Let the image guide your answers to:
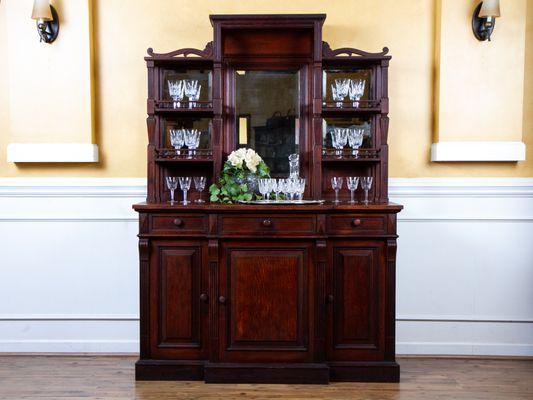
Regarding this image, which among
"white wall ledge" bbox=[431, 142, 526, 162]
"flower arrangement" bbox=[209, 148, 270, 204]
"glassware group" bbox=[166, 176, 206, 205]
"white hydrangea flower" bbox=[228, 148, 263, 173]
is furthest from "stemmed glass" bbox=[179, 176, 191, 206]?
"white wall ledge" bbox=[431, 142, 526, 162]

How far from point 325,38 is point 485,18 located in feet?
3.48

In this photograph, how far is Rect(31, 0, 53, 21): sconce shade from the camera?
132 inches

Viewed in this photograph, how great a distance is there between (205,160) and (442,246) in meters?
1.76

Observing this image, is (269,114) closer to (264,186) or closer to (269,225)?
(264,186)

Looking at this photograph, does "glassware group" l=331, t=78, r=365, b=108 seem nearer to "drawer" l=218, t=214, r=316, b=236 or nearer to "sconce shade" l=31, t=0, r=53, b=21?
"drawer" l=218, t=214, r=316, b=236

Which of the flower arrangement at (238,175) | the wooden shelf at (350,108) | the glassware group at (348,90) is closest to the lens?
the flower arrangement at (238,175)

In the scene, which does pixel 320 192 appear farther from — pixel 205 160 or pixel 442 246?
pixel 442 246

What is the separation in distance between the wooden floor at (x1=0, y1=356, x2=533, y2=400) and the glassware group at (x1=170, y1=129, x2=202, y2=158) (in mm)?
1453

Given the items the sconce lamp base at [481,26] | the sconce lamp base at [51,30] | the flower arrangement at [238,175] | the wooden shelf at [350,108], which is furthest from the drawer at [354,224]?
the sconce lamp base at [51,30]

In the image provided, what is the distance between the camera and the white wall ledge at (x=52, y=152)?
11.7 ft

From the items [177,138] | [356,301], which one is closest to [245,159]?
[177,138]

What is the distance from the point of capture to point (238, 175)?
3215mm

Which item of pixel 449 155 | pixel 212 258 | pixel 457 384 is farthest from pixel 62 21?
pixel 457 384

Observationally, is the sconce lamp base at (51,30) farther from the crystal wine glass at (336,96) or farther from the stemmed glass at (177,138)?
the crystal wine glass at (336,96)
